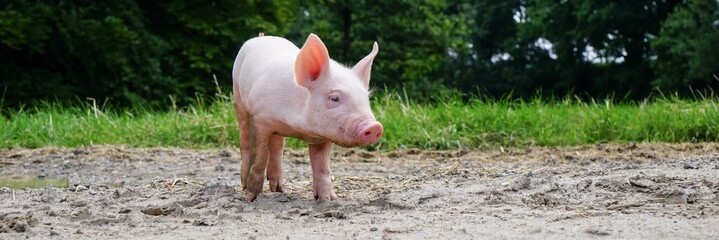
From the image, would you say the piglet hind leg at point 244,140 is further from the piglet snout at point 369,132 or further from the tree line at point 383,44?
the tree line at point 383,44

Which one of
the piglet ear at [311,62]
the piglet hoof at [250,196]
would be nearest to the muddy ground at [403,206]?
the piglet hoof at [250,196]

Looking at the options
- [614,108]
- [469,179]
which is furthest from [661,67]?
[469,179]

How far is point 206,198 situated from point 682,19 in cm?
2632

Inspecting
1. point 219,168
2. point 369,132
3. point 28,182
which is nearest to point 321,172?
point 369,132

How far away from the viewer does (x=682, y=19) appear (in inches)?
1176

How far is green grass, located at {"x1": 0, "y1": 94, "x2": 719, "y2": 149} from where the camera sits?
9.97 meters

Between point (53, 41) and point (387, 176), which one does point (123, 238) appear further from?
point (53, 41)

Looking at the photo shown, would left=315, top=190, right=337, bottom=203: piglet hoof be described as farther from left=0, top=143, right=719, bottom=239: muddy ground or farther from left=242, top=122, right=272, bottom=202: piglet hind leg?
left=242, top=122, right=272, bottom=202: piglet hind leg

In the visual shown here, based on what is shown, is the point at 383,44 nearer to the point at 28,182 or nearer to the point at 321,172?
the point at 28,182

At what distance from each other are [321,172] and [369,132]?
780 mm

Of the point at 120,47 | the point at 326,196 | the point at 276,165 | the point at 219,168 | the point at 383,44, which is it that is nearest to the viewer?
the point at 326,196

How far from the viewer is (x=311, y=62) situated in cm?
519

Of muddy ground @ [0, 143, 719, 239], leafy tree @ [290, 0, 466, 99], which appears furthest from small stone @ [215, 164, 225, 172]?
leafy tree @ [290, 0, 466, 99]

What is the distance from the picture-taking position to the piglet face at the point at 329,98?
504 cm
